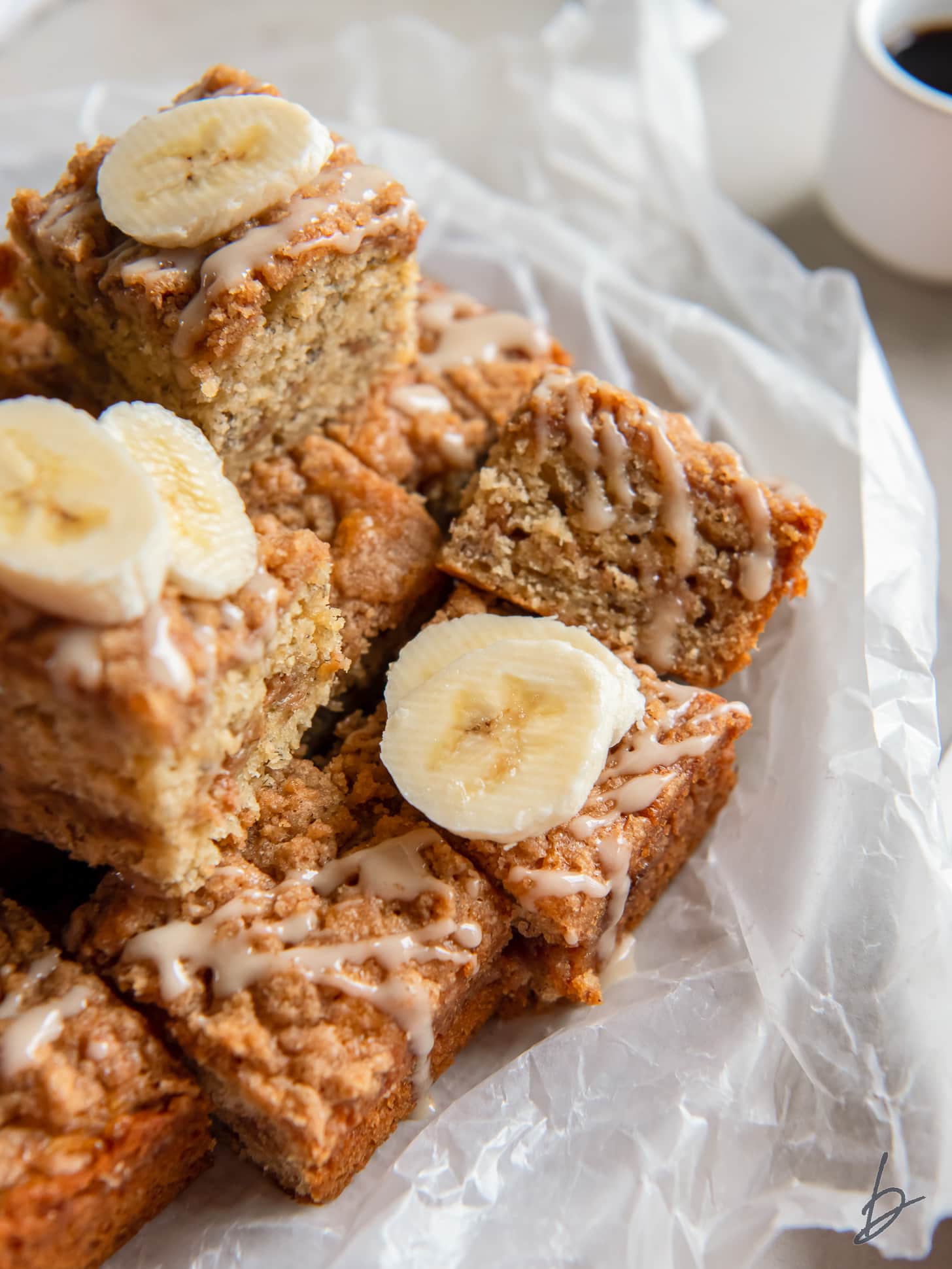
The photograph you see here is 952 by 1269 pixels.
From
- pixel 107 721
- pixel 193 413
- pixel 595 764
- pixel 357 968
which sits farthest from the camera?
pixel 193 413

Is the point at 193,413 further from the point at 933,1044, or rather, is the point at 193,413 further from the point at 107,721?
the point at 933,1044

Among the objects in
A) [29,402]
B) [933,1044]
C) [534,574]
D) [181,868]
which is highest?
[29,402]

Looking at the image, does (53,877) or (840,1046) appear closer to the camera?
(840,1046)

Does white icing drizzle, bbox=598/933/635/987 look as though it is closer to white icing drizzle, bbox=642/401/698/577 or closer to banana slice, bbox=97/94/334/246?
white icing drizzle, bbox=642/401/698/577

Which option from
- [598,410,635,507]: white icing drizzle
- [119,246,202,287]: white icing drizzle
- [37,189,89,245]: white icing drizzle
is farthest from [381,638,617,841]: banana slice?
[37,189,89,245]: white icing drizzle

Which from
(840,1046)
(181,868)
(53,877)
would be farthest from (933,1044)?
(53,877)

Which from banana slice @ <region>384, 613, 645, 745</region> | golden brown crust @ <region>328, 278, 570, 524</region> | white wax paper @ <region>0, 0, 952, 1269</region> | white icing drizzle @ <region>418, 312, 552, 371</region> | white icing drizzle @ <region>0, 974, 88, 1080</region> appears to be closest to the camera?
white icing drizzle @ <region>0, 974, 88, 1080</region>
